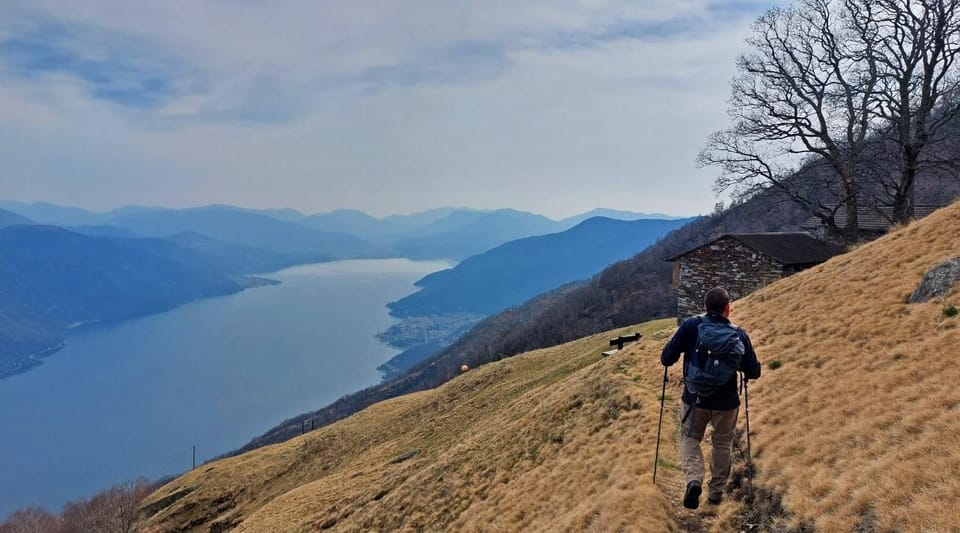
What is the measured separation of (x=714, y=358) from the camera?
7.75 meters

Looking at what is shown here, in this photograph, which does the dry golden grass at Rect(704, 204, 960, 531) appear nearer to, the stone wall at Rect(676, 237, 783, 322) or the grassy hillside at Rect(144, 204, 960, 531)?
the grassy hillside at Rect(144, 204, 960, 531)

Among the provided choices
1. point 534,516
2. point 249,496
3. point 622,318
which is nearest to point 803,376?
point 534,516

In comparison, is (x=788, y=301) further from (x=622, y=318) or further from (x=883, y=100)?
(x=622, y=318)

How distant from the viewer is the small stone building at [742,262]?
2384 cm

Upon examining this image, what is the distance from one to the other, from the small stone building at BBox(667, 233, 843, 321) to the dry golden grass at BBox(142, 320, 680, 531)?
17.7ft

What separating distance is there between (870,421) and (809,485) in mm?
1781

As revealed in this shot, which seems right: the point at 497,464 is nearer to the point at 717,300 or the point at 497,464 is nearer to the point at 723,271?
the point at 717,300

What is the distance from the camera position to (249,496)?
127ft

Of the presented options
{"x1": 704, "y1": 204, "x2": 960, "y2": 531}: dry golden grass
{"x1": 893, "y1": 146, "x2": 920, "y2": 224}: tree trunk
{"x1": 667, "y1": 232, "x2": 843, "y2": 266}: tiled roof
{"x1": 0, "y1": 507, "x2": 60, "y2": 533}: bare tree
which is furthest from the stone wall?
{"x1": 0, "y1": 507, "x2": 60, "y2": 533}: bare tree

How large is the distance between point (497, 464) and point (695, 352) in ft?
36.0

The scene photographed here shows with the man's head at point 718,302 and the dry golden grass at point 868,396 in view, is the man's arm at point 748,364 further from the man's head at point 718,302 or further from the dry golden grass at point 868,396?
the dry golden grass at point 868,396

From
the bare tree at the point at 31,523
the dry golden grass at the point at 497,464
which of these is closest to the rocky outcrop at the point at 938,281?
the dry golden grass at the point at 497,464

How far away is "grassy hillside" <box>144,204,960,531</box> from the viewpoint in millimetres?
7121

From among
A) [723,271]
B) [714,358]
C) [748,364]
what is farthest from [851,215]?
[714,358]
